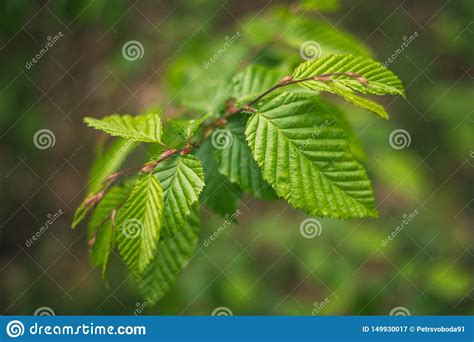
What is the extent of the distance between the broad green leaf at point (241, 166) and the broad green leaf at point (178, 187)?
13 centimetres

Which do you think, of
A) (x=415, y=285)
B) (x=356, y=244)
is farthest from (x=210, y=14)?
(x=415, y=285)

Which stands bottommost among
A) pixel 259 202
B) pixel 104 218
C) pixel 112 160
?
pixel 259 202

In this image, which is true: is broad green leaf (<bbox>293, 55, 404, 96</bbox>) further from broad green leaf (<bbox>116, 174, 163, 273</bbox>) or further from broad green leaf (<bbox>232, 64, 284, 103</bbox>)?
broad green leaf (<bbox>116, 174, 163, 273</bbox>)

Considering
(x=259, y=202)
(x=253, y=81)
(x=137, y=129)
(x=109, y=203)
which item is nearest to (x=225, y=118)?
(x=253, y=81)

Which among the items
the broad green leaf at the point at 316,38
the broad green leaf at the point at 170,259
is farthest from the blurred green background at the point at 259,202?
the broad green leaf at the point at 170,259

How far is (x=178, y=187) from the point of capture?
105 centimetres

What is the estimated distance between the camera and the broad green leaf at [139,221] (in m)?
0.99

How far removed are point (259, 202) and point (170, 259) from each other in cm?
203

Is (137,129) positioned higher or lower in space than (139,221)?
higher

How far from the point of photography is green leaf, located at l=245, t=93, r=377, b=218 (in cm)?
104

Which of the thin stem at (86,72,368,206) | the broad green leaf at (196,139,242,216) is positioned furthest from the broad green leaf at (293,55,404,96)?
the broad green leaf at (196,139,242,216)

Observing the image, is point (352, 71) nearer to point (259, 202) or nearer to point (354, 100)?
point (354, 100)

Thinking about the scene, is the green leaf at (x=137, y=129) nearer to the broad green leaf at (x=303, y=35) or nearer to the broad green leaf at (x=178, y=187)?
the broad green leaf at (x=178, y=187)

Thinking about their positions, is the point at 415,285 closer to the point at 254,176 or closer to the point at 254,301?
the point at 254,301
